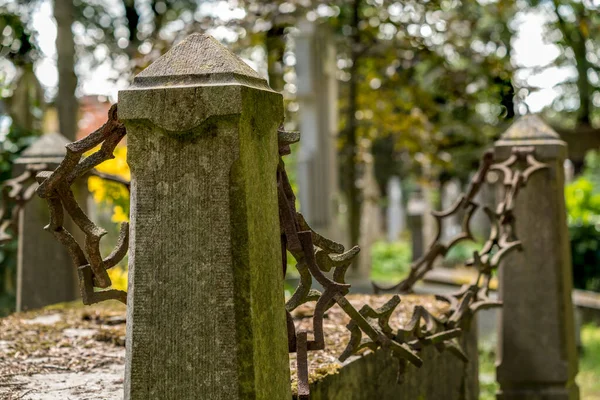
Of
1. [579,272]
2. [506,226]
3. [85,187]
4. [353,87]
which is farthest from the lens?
[353,87]

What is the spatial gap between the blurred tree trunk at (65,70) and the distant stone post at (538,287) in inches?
189

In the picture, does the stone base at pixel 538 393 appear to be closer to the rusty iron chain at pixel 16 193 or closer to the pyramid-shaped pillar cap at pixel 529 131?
the pyramid-shaped pillar cap at pixel 529 131

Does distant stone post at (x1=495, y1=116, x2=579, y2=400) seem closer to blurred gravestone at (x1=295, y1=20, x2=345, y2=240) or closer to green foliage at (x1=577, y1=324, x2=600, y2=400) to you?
green foliage at (x1=577, y1=324, x2=600, y2=400)

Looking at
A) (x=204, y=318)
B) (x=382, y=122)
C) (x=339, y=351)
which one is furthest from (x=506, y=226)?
(x=382, y=122)

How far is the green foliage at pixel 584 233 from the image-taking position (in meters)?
14.5

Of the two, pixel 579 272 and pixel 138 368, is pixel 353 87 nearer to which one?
pixel 579 272

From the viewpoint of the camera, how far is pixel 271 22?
34.8ft

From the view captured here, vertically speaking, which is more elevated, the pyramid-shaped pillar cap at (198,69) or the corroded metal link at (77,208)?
the pyramid-shaped pillar cap at (198,69)

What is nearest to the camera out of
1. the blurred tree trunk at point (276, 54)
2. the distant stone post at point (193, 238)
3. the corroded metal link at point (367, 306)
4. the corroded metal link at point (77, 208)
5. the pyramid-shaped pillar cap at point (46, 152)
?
the distant stone post at point (193, 238)

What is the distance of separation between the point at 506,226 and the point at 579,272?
957 centimetres

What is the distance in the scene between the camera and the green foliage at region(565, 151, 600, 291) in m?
14.5

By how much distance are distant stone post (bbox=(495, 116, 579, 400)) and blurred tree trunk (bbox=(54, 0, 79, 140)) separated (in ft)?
15.8

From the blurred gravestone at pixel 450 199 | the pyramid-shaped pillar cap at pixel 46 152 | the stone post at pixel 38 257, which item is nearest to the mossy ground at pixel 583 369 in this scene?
the stone post at pixel 38 257

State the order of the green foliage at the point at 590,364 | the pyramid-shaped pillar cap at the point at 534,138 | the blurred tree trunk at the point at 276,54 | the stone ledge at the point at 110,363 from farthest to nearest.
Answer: the blurred tree trunk at the point at 276,54
the green foliage at the point at 590,364
the pyramid-shaped pillar cap at the point at 534,138
the stone ledge at the point at 110,363
